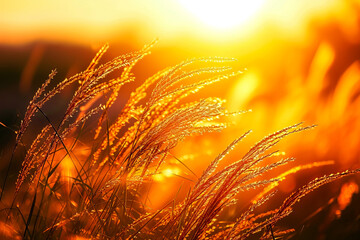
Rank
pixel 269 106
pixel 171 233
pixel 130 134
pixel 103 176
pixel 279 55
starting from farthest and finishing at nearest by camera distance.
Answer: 1. pixel 279 55
2. pixel 269 106
3. pixel 103 176
4. pixel 130 134
5. pixel 171 233

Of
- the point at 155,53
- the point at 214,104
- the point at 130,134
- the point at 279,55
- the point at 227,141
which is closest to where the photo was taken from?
the point at 214,104

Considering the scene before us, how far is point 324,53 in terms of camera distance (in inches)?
147

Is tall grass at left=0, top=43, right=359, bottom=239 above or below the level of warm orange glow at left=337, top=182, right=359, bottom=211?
below

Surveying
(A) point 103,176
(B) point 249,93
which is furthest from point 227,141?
(A) point 103,176

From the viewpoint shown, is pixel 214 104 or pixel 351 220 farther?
pixel 351 220

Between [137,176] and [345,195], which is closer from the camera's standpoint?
[137,176]

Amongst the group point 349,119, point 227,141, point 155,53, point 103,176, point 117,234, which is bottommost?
point 117,234

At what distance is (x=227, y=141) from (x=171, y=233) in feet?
5.87

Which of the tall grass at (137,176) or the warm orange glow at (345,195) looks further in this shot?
the warm orange glow at (345,195)

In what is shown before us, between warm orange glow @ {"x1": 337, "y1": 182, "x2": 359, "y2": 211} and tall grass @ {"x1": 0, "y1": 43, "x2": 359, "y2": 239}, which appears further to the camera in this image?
warm orange glow @ {"x1": 337, "y1": 182, "x2": 359, "y2": 211}

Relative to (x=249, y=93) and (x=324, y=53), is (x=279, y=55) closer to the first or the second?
(x=324, y=53)

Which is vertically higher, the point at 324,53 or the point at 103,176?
the point at 324,53

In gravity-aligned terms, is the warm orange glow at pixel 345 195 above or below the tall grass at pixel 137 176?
above

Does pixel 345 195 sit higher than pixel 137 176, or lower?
higher
